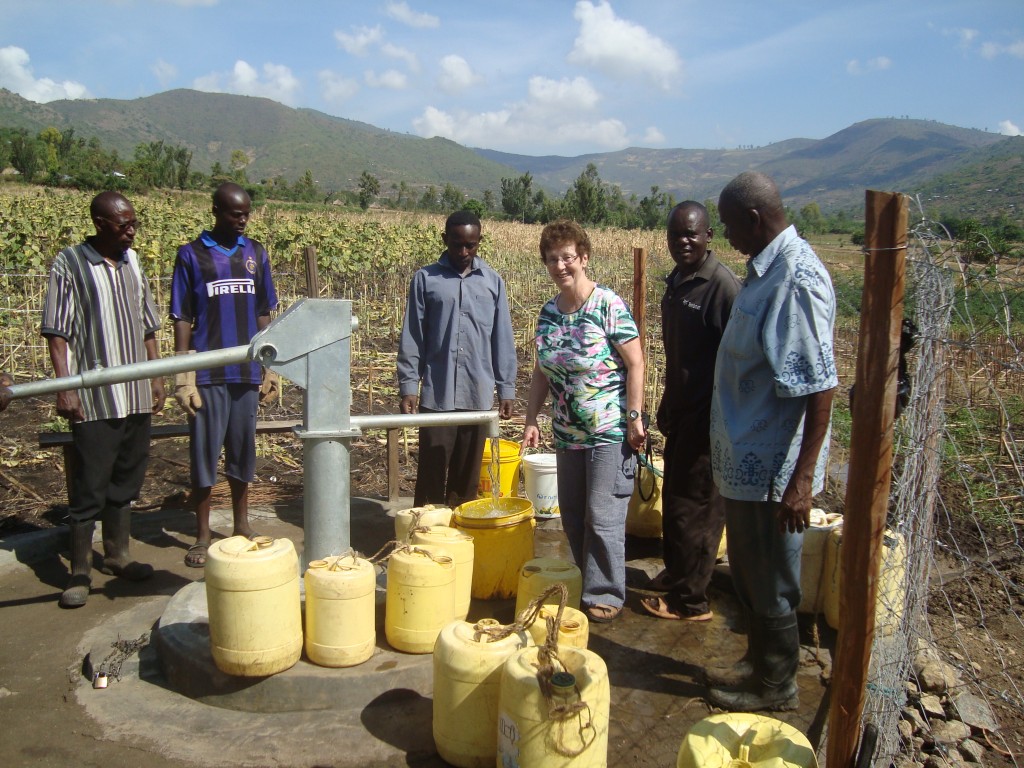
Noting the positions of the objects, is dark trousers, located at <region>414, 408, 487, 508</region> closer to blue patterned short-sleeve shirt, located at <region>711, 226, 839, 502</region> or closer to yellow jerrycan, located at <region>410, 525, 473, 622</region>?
yellow jerrycan, located at <region>410, 525, 473, 622</region>

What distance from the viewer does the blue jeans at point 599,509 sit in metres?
3.62

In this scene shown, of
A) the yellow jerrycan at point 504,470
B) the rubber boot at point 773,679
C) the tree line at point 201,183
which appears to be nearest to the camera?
the rubber boot at point 773,679

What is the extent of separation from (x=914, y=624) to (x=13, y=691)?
11.4 feet

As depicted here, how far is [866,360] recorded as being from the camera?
204cm

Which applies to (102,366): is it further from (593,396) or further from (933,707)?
(933,707)

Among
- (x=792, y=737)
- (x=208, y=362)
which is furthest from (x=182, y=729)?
(x=792, y=737)

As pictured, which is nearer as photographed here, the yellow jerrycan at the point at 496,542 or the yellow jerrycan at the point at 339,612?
the yellow jerrycan at the point at 339,612

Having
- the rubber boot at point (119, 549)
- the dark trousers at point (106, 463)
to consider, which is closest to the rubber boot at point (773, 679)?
the rubber boot at point (119, 549)

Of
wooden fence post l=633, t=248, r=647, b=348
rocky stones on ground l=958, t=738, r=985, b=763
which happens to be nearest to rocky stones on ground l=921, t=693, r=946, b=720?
rocky stones on ground l=958, t=738, r=985, b=763

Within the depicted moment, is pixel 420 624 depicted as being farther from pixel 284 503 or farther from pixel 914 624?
pixel 284 503

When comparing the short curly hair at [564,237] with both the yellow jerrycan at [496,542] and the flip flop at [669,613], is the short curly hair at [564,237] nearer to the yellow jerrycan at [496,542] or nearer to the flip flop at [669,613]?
the yellow jerrycan at [496,542]

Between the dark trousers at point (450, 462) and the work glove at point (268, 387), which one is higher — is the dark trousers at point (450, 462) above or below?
below

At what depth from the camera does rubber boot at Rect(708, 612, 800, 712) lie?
286 cm

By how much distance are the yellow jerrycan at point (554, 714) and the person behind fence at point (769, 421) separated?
2.59ft
